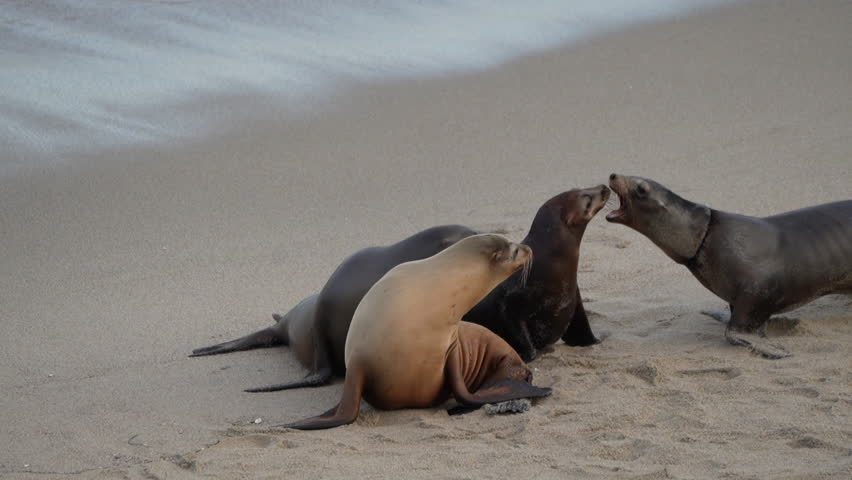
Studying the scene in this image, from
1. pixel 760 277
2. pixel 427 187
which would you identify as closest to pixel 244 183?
pixel 427 187

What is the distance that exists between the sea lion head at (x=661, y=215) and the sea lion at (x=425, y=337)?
0.81 meters

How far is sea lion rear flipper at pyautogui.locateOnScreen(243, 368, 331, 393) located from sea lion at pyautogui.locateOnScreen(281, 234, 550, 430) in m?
0.49

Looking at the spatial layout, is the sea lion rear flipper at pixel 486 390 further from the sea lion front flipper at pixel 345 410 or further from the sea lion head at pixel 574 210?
the sea lion head at pixel 574 210

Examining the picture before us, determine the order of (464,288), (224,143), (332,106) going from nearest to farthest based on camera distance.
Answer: (464,288)
(224,143)
(332,106)

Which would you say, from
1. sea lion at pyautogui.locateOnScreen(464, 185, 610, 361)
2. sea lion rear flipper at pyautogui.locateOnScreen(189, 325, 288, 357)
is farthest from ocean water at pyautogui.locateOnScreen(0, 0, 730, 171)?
sea lion at pyautogui.locateOnScreen(464, 185, 610, 361)

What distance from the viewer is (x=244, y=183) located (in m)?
7.29

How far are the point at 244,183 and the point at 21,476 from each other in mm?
3697

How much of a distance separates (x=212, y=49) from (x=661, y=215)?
5574 millimetres

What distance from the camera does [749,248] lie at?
488 cm

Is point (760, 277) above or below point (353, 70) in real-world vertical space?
below

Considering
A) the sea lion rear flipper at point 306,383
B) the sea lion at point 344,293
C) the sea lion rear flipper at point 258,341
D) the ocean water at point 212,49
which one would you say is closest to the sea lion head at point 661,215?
the sea lion at point 344,293

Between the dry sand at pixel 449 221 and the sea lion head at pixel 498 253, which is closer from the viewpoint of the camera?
the dry sand at pixel 449 221

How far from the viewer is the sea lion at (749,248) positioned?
15.9ft

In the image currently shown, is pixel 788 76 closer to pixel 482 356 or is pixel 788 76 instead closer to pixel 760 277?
pixel 760 277
